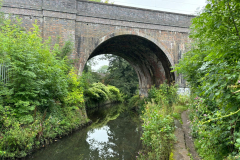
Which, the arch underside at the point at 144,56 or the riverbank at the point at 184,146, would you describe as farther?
the arch underside at the point at 144,56

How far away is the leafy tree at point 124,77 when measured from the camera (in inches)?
802

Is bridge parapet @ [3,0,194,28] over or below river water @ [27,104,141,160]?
over

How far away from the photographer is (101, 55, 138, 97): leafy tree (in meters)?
20.4

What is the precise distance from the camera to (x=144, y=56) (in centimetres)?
1258

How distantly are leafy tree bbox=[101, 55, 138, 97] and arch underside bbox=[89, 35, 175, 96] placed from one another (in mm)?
5174

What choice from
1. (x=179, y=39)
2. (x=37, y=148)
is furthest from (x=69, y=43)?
(x=179, y=39)

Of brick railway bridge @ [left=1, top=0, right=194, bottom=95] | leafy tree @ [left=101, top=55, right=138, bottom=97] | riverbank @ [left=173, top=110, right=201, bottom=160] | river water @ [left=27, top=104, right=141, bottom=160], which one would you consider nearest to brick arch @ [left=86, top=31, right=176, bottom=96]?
brick railway bridge @ [left=1, top=0, right=194, bottom=95]

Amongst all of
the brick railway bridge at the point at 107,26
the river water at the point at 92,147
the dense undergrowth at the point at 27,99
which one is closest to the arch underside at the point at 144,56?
the brick railway bridge at the point at 107,26

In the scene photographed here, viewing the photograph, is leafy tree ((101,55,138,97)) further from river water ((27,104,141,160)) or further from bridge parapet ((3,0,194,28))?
river water ((27,104,141,160))

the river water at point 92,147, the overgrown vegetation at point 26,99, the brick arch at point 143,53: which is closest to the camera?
the overgrown vegetation at point 26,99

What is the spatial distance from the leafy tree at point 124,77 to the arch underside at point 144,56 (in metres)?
5.17

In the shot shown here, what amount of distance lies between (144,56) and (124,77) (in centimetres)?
844

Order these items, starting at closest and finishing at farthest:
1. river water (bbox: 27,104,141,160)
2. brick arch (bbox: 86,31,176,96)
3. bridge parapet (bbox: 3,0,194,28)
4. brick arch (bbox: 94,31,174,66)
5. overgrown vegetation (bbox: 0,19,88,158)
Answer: overgrown vegetation (bbox: 0,19,88,158), river water (bbox: 27,104,141,160), bridge parapet (bbox: 3,0,194,28), brick arch (bbox: 94,31,174,66), brick arch (bbox: 86,31,176,96)

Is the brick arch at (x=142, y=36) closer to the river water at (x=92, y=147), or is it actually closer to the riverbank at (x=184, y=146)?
the river water at (x=92, y=147)
